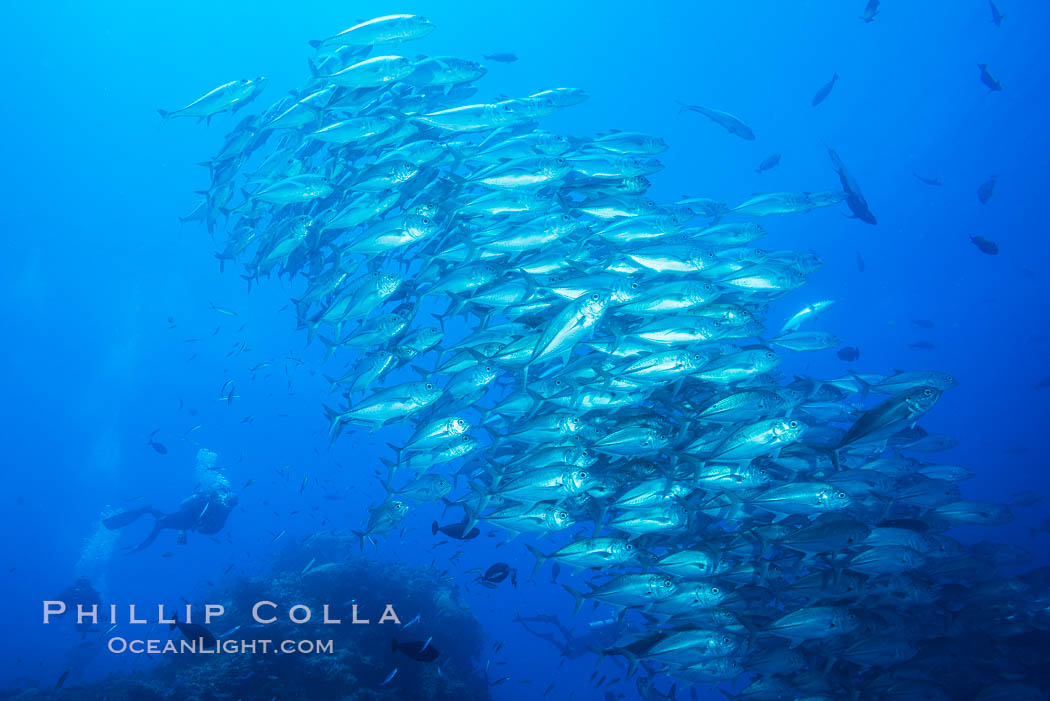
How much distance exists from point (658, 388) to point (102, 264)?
7853cm

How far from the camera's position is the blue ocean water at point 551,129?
52.1 meters

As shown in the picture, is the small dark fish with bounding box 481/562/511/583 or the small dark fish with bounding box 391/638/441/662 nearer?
the small dark fish with bounding box 391/638/441/662

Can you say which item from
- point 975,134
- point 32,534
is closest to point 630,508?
point 32,534

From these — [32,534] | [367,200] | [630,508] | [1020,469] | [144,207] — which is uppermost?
[367,200]

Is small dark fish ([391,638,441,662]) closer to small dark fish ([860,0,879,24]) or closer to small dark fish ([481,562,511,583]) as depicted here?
small dark fish ([481,562,511,583])

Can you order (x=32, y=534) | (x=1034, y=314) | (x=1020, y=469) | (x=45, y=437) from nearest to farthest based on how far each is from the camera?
1. (x=1020, y=469)
2. (x=32, y=534)
3. (x=45, y=437)
4. (x=1034, y=314)

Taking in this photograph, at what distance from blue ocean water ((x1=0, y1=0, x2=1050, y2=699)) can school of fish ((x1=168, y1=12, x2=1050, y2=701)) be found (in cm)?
4260

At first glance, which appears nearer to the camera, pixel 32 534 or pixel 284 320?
pixel 32 534

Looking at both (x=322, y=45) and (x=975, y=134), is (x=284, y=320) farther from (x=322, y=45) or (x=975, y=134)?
(x=975, y=134)

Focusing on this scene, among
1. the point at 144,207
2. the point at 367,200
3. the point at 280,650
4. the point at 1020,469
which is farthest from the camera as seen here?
the point at 144,207

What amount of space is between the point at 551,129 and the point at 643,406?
56.6 meters

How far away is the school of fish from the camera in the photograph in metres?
4.69

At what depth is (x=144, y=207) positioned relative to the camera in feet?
214

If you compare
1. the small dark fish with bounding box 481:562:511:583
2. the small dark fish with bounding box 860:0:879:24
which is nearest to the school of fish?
the small dark fish with bounding box 481:562:511:583
